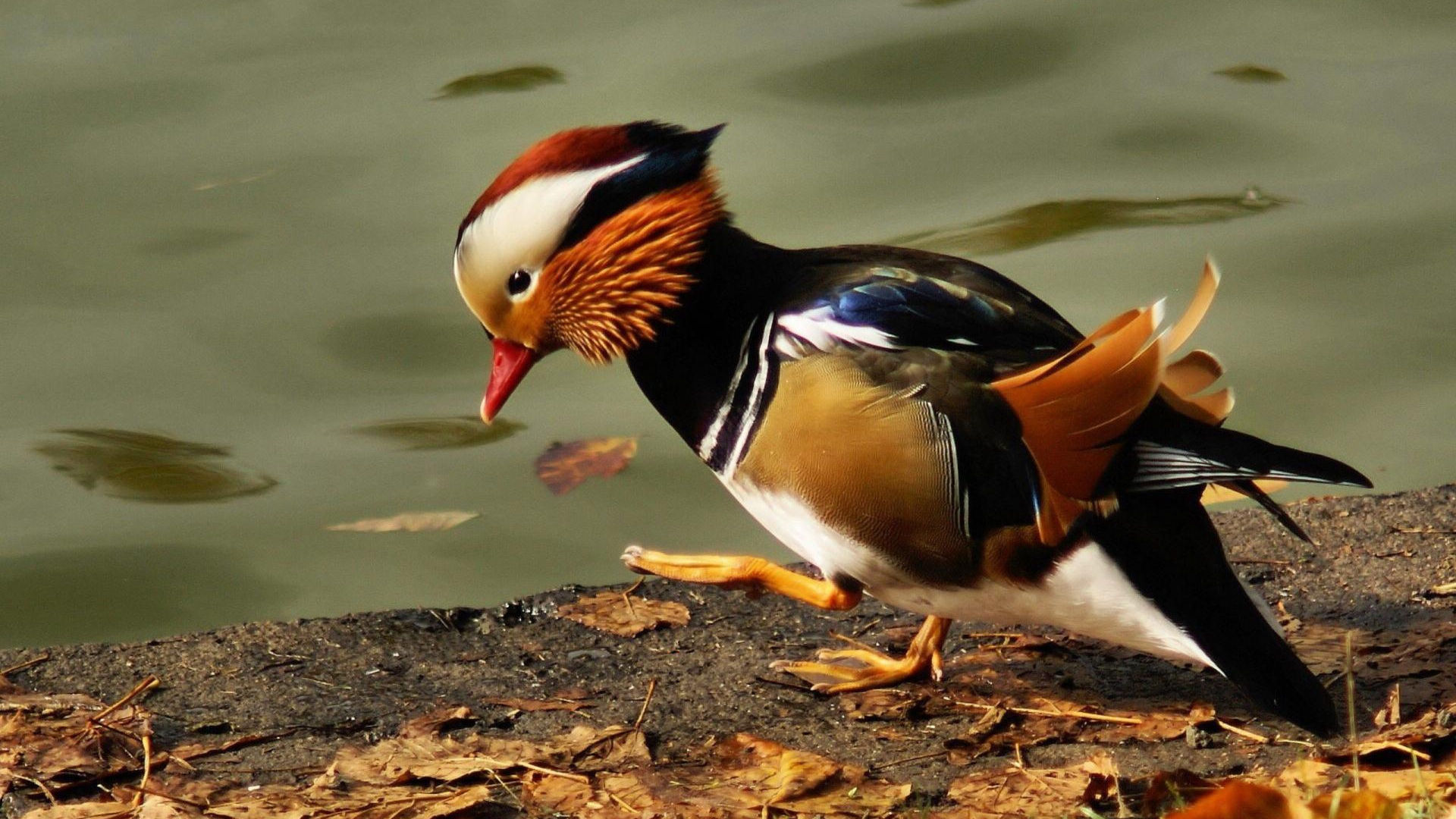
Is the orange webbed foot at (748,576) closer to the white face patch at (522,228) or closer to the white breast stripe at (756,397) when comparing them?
the white breast stripe at (756,397)

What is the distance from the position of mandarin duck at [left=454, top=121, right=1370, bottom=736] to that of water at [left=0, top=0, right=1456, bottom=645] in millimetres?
1769

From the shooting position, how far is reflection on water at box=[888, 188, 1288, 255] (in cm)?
711

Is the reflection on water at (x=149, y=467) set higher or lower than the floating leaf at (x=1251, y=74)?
lower

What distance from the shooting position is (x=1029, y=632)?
13.7 ft

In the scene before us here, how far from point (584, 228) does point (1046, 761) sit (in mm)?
1625

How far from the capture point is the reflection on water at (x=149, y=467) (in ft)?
19.4

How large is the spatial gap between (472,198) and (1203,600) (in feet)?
14.9

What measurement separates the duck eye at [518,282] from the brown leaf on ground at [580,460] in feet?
6.82

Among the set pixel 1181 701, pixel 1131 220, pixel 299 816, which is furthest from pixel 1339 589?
pixel 1131 220

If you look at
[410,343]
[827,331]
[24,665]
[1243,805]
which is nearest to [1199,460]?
[827,331]

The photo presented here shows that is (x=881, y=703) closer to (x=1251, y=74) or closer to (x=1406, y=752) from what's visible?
(x=1406, y=752)

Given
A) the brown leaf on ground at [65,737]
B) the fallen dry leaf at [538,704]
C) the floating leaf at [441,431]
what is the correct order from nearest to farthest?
1. the brown leaf on ground at [65,737]
2. the fallen dry leaf at [538,704]
3. the floating leaf at [441,431]

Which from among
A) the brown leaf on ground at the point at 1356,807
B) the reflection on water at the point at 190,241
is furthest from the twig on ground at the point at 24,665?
the reflection on water at the point at 190,241

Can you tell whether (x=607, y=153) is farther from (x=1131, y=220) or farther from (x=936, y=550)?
(x=1131, y=220)
